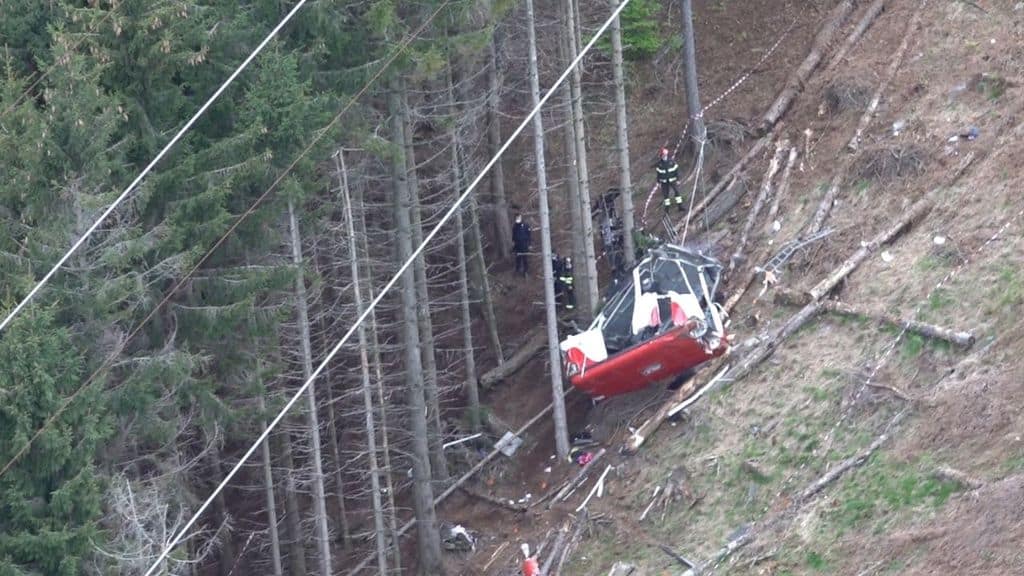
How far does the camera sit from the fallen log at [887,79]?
27.1 m

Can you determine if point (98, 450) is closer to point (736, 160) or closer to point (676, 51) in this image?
point (736, 160)

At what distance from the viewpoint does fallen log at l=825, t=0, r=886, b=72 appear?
29578 millimetres

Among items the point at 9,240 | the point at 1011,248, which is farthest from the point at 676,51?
the point at 9,240

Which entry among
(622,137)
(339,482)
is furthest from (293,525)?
(622,137)

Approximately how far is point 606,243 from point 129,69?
11466mm

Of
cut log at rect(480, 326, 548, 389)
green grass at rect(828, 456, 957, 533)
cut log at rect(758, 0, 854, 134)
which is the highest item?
cut log at rect(758, 0, 854, 134)

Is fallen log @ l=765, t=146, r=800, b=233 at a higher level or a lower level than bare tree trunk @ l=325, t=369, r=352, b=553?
higher

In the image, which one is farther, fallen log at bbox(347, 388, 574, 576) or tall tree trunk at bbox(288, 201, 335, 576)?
fallen log at bbox(347, 388, 574, 576)

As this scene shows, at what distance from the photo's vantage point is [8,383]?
17.3 meters

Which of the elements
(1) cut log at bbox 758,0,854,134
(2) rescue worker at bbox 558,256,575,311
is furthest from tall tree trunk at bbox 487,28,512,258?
(1) cut log at bbox 758,0,854,134

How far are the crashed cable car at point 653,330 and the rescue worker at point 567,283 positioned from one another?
3.14 m

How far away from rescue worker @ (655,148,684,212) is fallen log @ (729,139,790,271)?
1761 mm

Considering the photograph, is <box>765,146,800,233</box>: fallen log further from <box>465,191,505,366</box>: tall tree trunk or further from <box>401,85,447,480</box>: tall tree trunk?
<box>401,85,447,480</box>: tall tree trunk

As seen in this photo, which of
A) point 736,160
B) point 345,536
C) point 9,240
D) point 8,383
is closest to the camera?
point 8,383
